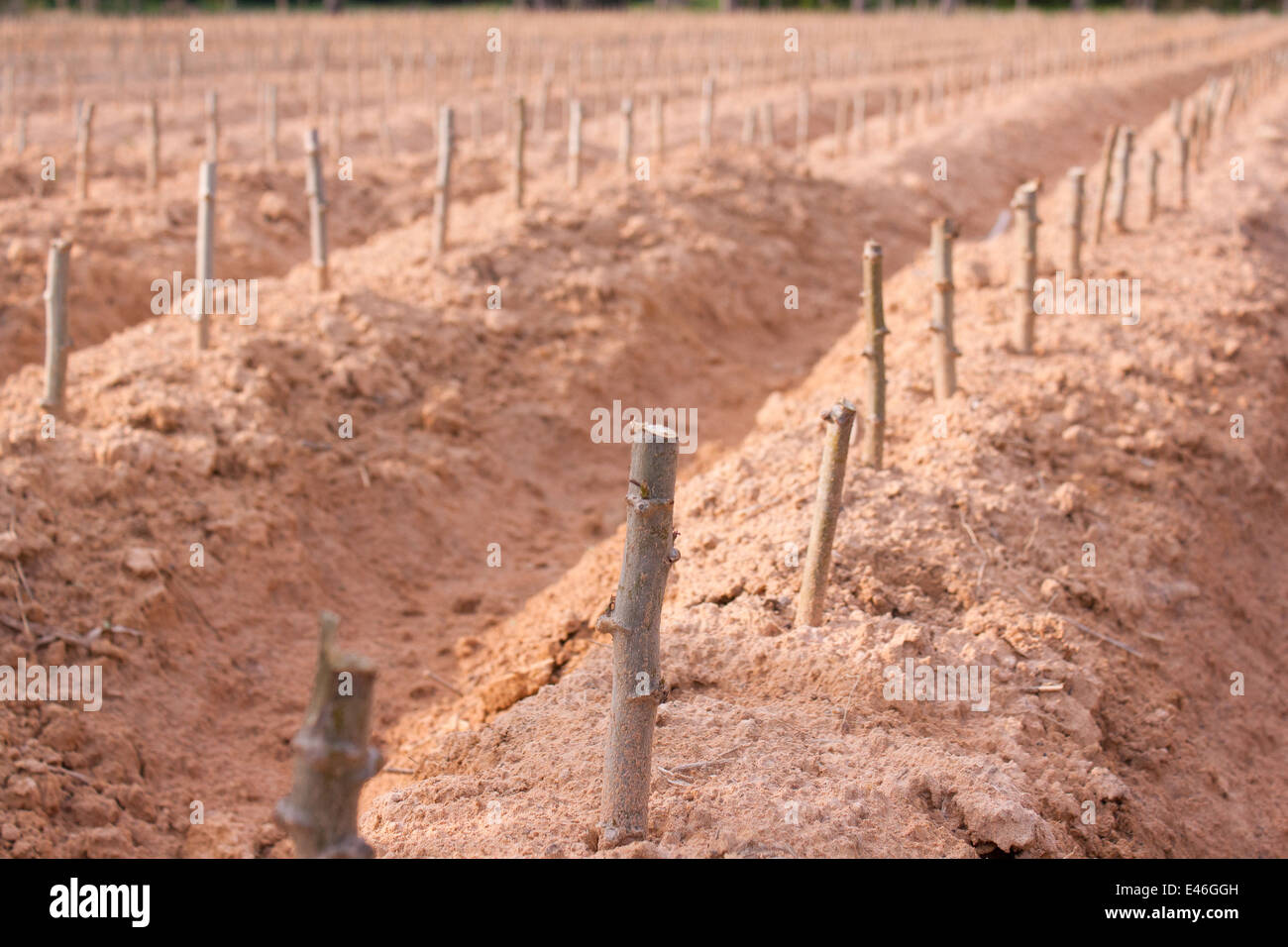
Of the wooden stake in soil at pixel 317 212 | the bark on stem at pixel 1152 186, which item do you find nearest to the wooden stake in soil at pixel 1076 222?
the bark on stem at pixel 1152 186

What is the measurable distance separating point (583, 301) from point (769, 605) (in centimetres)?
449

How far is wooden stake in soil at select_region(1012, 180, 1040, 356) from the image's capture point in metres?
6.89

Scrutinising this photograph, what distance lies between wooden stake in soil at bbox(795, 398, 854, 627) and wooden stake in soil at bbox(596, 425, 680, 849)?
1138mm

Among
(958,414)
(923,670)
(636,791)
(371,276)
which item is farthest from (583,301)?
(636,791)

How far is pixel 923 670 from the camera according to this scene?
14.0ft

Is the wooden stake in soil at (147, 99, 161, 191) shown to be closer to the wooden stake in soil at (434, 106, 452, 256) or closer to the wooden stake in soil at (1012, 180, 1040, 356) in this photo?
the wooden stake in soil at (434, 106, 452, 256)

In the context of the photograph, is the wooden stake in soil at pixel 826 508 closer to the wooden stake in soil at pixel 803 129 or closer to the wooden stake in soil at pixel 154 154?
the wooden stake in soil at pixel 154 154

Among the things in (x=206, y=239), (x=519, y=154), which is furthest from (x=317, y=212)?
(x=519, y=154)

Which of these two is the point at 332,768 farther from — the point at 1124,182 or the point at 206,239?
the point at 1124,182

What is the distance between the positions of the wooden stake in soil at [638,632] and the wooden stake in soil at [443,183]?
18.3ft

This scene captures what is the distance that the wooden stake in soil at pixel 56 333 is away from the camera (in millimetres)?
5902

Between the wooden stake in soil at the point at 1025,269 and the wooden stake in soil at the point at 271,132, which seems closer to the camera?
the wooden stake in soil at the point at 1025,269

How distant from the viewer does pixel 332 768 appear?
2338 millimetres

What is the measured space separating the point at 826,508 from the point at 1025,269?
329 cm
